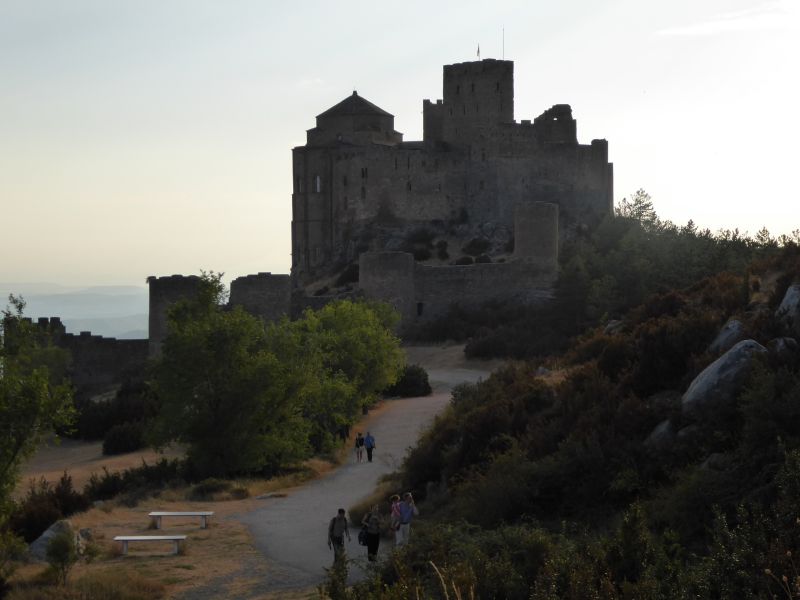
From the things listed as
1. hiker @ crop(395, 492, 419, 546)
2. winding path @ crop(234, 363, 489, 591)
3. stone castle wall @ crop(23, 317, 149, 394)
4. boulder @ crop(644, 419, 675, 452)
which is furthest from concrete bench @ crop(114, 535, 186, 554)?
stone castle wall @ crop(23, 317, 149, 394)

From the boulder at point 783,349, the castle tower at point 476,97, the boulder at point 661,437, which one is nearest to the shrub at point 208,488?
the boulder at point 661,437

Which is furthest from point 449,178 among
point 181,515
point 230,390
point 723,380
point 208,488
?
point 723,380

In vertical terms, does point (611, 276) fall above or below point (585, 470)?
above

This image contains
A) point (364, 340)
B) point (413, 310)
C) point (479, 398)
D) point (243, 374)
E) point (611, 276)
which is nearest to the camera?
point (479, 398)

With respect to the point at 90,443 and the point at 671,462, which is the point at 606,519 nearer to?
the point at 671,462

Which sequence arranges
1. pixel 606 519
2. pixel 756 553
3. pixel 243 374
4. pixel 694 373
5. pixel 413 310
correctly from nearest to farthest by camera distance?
pixel 756 553, pixel 606 519, pixel 694 373, pixel 243 374, pixel 413 310

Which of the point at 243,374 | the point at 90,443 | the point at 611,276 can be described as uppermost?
the point at 611,276

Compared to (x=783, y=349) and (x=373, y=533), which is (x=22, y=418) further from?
(x=783, y=349)

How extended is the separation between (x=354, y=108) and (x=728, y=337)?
163ft

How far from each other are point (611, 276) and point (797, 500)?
35560 millimetres

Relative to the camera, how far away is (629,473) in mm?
14148

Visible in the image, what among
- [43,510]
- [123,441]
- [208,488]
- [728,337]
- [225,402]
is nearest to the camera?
[728,337]

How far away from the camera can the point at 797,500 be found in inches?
391

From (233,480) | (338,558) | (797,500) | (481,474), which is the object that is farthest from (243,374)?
(797,500)
